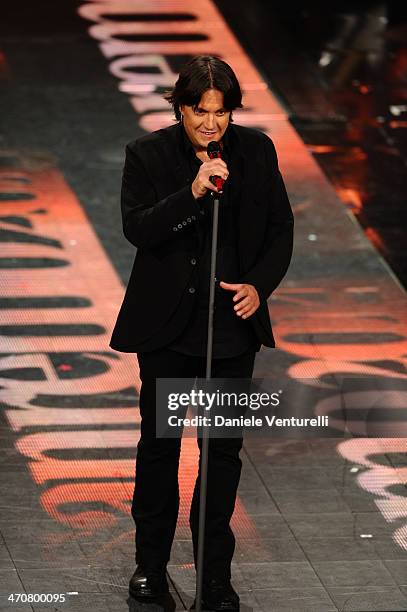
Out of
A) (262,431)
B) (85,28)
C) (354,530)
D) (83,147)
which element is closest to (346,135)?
(83,147)

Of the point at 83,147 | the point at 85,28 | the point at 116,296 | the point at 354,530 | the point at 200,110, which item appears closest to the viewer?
the point at 200,110

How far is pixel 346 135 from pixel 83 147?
1541mm

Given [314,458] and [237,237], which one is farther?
[314,458]

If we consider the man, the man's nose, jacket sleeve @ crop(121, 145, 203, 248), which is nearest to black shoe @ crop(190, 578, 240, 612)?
the man

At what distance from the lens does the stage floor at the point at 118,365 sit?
14.2 ft

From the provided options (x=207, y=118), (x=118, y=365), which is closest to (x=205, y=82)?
(x=207, y=118)

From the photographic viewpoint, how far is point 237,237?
156 inches

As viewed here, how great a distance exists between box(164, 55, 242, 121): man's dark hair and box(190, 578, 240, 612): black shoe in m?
1.29

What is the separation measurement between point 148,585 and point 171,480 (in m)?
0.30

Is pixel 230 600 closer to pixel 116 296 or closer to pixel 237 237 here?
pixel 237 237

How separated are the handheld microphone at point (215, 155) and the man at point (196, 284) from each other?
5.4 inches

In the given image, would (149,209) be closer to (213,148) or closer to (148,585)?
(213,148)

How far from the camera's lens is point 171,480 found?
13.2 feet

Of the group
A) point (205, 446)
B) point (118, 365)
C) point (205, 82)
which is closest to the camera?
point (205, 82)
